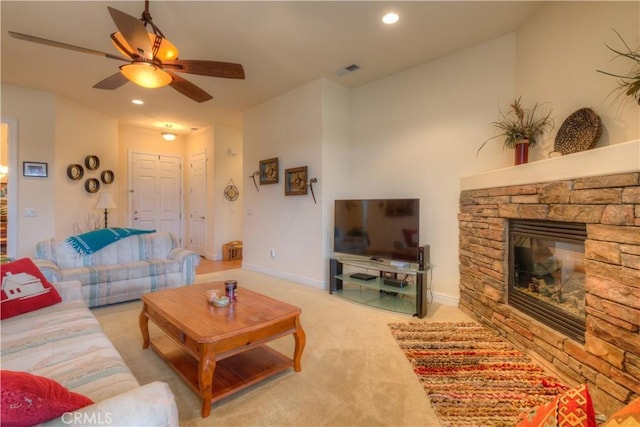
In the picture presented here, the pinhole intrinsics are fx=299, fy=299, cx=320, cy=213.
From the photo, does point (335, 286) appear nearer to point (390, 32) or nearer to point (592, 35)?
point (390, 32)

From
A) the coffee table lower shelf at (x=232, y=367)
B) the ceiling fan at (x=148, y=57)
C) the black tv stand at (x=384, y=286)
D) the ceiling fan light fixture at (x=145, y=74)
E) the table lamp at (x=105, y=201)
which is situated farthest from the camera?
the table lamp at (x=105, y=201)

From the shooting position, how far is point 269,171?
4.98 m

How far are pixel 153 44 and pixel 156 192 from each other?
5371mm

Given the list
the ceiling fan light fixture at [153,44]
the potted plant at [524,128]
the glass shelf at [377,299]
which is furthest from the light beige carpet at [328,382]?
the ceiling fan light fixture at [153,44]

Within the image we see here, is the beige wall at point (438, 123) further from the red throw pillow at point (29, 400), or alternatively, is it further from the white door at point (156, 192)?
the red throw pillow at point (29, 400)

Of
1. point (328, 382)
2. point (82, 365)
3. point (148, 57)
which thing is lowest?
point (328, 382)

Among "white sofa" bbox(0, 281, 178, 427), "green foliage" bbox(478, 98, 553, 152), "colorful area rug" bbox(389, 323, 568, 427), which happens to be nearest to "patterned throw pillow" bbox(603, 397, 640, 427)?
"colorful area rug" bbox(389, 323, 568, 427)

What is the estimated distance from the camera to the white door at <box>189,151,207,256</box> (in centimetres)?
678

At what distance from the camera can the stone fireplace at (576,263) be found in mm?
1588

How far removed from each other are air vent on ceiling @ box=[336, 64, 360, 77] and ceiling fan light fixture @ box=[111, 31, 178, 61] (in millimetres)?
2160

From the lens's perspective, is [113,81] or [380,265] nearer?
[113,81]

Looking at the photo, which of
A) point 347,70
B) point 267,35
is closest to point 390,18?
point 347,70

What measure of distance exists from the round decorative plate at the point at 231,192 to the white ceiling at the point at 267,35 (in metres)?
2.51

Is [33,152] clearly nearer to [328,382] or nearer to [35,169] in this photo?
[35,169]
